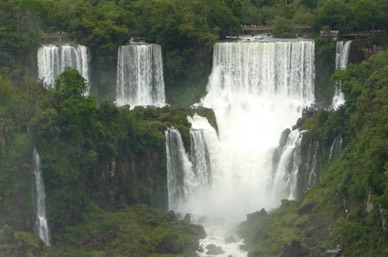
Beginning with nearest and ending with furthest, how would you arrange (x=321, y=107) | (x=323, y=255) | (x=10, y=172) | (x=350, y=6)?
(x=323, y=255) → (x=10, y=172) → (x=321, y=107) → (x=350, y=6)

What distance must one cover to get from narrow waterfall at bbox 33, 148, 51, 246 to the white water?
430 inches

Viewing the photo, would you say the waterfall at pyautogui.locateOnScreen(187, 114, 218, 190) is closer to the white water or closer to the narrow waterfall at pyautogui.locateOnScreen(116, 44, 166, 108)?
the white water

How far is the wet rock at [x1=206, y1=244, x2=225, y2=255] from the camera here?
56.1m

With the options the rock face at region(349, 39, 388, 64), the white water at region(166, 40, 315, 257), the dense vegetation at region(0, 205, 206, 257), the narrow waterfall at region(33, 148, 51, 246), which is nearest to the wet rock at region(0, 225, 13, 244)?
the dense vegetation at region(0, 205, 206, 257)

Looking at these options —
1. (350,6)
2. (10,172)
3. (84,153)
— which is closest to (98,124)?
(84,153)

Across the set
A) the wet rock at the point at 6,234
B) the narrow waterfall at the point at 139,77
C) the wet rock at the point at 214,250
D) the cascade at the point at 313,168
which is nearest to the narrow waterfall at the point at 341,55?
the cascade at the point at 313,168

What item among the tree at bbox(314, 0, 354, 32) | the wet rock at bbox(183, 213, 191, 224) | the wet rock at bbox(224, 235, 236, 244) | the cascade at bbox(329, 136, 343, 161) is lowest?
the wet rock at bbox(224, 235, 236, 244)

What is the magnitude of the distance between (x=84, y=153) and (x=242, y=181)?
38.5 feet

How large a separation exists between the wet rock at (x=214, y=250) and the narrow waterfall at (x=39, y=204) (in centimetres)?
779

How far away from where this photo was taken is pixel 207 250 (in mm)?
56312

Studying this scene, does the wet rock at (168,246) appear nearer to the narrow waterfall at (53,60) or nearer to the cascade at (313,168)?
the cascade at (313,168)

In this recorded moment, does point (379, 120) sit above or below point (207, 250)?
above

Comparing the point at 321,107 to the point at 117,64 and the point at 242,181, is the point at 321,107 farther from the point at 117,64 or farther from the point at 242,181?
the point at 117,64

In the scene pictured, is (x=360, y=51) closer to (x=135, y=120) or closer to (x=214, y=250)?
(x=135, y=120)
